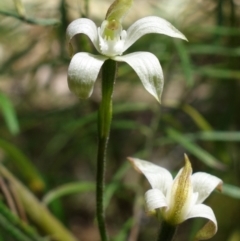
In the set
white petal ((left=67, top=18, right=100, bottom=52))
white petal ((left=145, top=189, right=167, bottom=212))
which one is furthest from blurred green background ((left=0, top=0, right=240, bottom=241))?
white petal ((left=145, top=189, right=167, bottom=212))

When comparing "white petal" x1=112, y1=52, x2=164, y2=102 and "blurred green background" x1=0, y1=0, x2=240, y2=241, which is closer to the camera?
"white petal" x1=112, y1=52, x2=164, y2=102

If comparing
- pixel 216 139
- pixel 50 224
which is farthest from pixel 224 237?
pixel 50 224

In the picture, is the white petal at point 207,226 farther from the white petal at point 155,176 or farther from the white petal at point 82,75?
the white petal at point 82,75

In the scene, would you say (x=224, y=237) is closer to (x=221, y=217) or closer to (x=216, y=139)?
(x=221, y=217)

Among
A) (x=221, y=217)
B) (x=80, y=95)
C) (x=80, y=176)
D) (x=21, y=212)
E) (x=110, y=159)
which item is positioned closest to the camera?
(x=80, y=95)

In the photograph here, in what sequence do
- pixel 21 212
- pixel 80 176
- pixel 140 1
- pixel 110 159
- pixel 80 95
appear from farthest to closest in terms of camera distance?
pixel 140 1, pixel 80 176, pixel 110 159, pixel 21 212, pixel 80 95

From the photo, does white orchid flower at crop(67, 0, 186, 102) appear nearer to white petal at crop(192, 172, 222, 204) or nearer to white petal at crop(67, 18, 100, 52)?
white petal at crop(67, 18, 100, 52)
